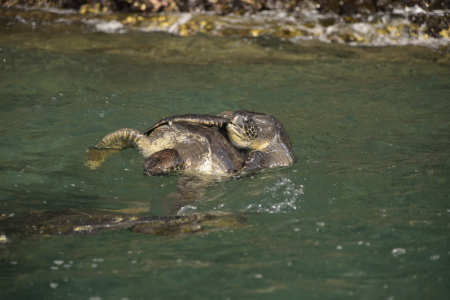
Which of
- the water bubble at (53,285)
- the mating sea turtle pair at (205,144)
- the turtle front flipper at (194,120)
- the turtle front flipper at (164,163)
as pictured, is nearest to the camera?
the water bubble at (53,285)

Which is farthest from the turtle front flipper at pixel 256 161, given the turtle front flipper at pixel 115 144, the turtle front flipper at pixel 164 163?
the turtle front flipper at pixel 115 144

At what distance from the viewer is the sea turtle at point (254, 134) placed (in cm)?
466

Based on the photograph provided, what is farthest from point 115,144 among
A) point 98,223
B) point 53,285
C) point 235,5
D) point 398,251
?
point 235,5

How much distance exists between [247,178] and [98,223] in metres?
1.72

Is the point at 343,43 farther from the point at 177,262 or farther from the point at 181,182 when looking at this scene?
the point at 177,262

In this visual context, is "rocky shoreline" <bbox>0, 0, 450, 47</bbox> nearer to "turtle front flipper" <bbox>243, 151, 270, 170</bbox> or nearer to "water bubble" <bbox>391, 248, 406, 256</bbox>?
"turtle front flipper" <bbox>243, 151, 270, 170</bbox>

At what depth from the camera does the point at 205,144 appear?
453 centimetres

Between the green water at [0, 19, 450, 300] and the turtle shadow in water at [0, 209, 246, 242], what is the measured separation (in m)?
0.09

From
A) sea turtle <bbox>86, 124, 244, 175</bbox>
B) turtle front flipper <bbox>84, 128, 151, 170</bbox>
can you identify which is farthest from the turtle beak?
turtle front flipper <bbox>84, 128, 151, 170</bbox>

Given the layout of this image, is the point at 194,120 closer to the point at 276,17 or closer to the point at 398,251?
the point at 398,251

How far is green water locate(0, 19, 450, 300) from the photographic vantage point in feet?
9.48

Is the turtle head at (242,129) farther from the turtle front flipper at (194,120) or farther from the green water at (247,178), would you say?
the green water at (247,178)

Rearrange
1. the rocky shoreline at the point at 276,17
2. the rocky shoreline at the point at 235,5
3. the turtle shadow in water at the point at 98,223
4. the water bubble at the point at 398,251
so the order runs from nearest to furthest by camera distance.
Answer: the water bubble at the point at 398,251 → the turtle shadow in water at the point at 98,223 → the rocky shoreline at the point at 276,17 → the rocky shoreline at the point at 235,5

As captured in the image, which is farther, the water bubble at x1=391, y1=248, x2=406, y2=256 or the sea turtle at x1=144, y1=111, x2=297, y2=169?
the sea turtle at x1=144, y1=111, x2=297, y2=169
